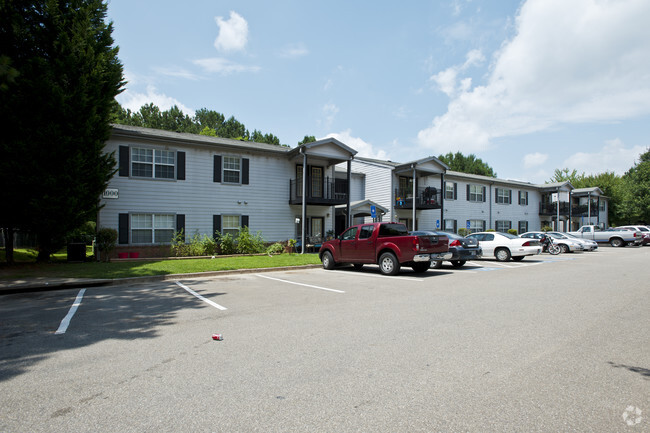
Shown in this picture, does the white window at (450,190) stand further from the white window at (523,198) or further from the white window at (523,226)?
the white window at (523,226)

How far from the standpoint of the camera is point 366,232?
13.1 metres

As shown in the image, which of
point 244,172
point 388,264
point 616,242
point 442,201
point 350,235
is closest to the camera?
point 388,264

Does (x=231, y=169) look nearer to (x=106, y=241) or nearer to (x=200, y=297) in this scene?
(x=106, y=241)

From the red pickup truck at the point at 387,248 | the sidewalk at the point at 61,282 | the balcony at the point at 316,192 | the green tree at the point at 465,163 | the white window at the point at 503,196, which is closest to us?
the sidewalk at the point at 61,282

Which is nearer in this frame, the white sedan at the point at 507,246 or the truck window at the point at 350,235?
the truck window at the point at 350,235

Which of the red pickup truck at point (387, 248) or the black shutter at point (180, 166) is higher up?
the black shutter at point (180, 166)

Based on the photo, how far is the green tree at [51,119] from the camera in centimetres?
1239

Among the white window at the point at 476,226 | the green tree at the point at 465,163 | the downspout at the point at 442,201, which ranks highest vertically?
the green tree at the point at 465,163

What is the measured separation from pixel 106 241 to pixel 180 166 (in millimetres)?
5015

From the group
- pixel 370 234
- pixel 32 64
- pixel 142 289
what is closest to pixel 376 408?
pixel 142 289

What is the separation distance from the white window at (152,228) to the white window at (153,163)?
2027 mm

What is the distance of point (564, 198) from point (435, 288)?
36916mm

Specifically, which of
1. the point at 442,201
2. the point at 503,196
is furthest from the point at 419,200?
the point at 503,196

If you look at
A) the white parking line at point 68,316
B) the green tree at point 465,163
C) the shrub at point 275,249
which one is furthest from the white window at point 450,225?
the green tree at point 465,163
